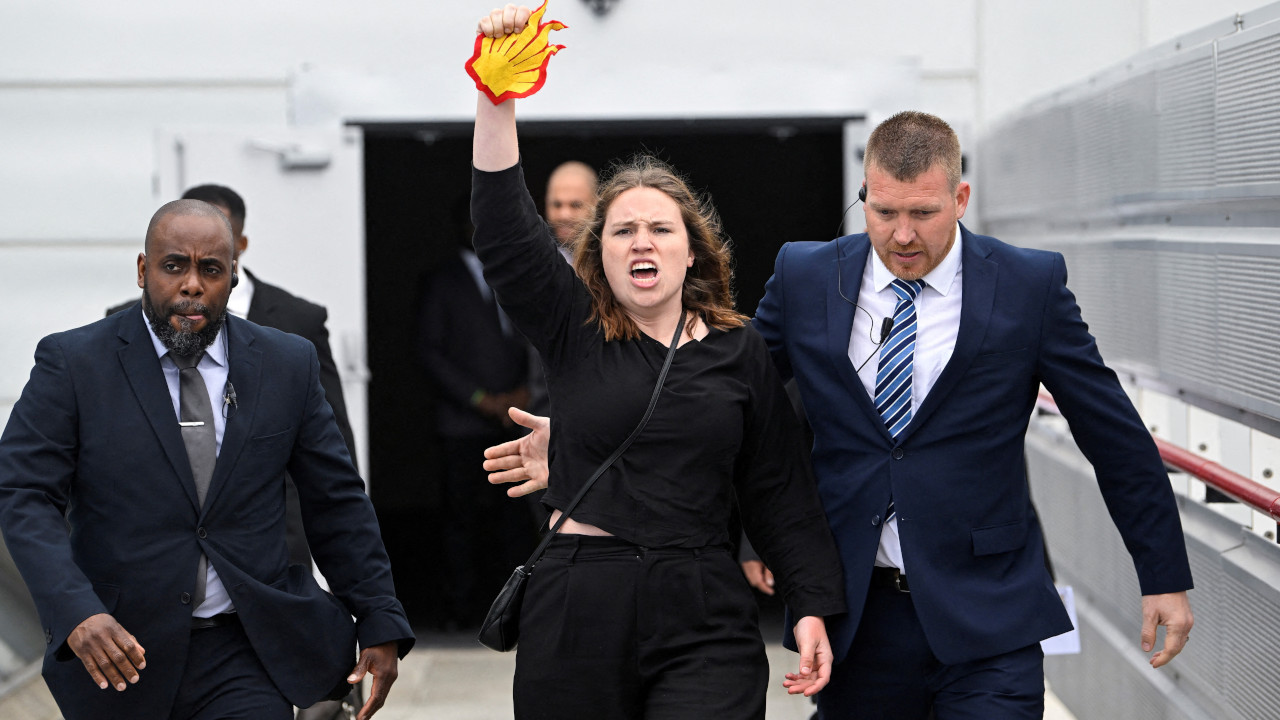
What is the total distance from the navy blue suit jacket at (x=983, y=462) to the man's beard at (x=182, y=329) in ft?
4.50

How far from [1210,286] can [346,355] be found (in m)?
4.12

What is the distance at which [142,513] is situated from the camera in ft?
9.94

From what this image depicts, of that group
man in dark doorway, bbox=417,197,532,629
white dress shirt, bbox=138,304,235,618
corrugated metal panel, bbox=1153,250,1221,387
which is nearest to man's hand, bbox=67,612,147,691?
white dress shirt, bbox=138,304,235,618

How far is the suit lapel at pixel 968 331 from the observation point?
3254 mm

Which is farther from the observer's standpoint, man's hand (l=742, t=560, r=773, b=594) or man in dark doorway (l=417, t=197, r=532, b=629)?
man in dark doorway (l=417, t=197, r=532, b=629)

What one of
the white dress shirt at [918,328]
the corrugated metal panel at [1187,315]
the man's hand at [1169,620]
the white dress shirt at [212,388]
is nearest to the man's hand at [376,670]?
the white dress shirt at [212,388]

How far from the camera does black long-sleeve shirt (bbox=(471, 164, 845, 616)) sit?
3.08 metres

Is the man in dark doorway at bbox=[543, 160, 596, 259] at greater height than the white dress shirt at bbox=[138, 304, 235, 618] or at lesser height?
greater

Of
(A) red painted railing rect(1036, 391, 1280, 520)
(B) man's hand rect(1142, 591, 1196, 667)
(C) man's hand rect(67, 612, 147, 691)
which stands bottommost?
(B) man's hand rect(1142, 591, 1196, 667)

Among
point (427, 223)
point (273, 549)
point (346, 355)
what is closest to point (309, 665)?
point (273, 549)

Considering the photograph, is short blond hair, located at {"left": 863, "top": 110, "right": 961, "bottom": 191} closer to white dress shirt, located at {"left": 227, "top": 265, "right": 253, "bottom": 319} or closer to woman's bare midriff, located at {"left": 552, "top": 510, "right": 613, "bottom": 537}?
woman's bare midriff, located at {"left": 552, "top": 510, "right": 613, "bottom": 537}

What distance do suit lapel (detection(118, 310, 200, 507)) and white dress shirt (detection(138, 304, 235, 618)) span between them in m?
0.02

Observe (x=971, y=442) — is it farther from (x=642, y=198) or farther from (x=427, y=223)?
(x=427, y=223)

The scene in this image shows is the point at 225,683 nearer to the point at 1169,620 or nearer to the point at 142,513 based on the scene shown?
the point at 142,513
